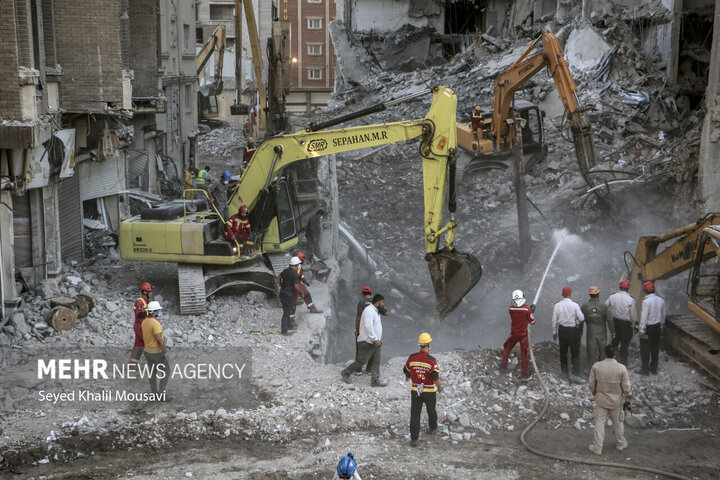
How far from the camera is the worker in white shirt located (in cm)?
1141

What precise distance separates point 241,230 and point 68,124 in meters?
4.28

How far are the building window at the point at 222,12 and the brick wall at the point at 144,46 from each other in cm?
2581

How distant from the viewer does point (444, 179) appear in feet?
41.4

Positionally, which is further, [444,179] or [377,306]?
[444,179]

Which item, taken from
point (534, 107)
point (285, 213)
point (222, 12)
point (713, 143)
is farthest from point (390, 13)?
point (285, 213)

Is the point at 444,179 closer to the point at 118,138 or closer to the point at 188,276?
the point at 188,276

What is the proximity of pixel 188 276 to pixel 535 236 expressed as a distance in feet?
25.7

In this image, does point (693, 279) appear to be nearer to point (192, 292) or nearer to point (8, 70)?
point (192, 292)

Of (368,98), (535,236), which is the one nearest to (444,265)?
(535,236)

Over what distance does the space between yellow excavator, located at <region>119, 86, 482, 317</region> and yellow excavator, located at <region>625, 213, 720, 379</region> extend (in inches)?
107

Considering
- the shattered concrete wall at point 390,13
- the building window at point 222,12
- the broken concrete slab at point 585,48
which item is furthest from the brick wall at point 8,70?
the building window at point 222,12

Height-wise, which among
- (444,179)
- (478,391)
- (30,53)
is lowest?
(478,391)

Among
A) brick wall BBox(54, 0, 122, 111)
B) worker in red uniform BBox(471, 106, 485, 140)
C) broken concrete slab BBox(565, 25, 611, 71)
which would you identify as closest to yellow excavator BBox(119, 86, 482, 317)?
brick wall BBox(54, 0, 122, 111)

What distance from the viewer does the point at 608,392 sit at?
9297 mm
